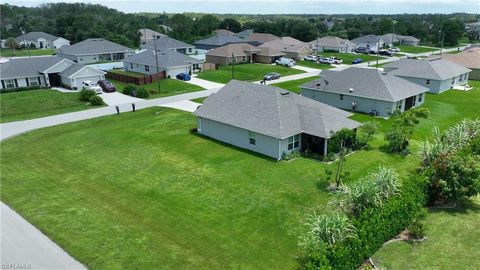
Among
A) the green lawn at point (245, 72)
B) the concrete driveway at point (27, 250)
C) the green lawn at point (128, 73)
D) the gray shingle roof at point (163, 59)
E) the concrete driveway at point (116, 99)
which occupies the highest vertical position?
the gray shingle roof at point (163, 59)

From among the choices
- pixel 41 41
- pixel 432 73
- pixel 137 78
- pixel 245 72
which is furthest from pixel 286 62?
pixel 41 41

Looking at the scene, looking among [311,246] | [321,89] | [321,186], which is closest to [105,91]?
[321,89]

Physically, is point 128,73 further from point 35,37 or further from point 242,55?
point 35,37

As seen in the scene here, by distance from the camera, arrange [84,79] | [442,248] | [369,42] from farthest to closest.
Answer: [369,42], [84,79], [442,248]

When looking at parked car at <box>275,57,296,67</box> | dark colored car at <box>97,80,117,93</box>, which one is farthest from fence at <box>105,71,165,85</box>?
parked car at <box>275,57,296,67</box>

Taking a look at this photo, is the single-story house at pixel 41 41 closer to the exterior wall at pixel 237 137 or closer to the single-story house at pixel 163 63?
the single-story house at pixel 163 63

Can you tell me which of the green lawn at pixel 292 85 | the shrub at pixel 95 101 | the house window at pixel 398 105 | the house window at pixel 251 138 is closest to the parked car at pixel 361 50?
the green lawn at pixel 292 85
